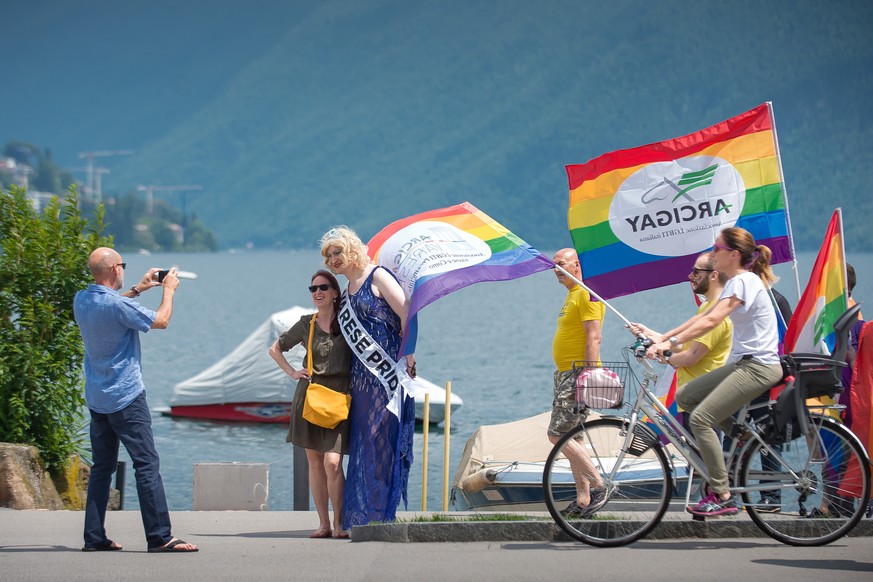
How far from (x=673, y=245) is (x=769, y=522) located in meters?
3.06

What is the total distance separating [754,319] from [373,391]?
2479 mm

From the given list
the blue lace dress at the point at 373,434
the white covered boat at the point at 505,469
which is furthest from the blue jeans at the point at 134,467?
the white covered boat at the point at 505,469

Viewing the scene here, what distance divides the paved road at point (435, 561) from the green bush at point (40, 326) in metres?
2.75

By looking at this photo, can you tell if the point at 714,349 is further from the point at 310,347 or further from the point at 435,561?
the point at 310,347

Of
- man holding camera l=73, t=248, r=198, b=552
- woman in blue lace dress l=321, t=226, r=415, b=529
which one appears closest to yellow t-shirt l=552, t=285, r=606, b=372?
woman in blue lace dress l=321, t=226, r=415, b=529

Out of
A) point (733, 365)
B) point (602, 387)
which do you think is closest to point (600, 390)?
point (602, 387)

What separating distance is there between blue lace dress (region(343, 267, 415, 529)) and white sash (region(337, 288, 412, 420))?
0.04 m

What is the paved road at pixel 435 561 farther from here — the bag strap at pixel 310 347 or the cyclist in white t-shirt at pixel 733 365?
the bag strap at pixel 310 347

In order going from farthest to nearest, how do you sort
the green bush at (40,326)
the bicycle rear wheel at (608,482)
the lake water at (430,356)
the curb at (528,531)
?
the lake water at (430,356), the green bush at (40,326), the curb at (528,531), the bicycle rear wheel at (608,482)

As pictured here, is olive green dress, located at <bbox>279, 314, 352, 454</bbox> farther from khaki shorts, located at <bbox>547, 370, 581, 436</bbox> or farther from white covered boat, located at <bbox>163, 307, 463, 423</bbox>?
white covered boat, located at <bbox>163, 307, 463, 423</bbox>

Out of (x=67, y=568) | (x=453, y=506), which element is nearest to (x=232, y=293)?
(x=453, y=506)

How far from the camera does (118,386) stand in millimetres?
7457

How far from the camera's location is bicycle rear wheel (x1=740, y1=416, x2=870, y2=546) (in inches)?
288

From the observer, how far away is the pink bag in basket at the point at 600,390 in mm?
7492
